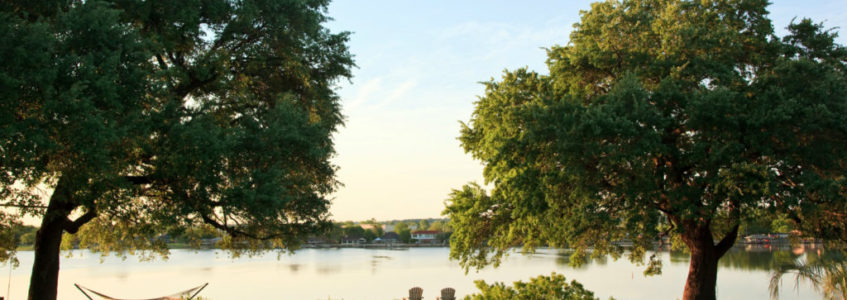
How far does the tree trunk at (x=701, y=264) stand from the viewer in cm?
1647

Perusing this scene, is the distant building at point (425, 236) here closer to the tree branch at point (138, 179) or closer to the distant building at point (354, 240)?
the distant building at point (354, 240)

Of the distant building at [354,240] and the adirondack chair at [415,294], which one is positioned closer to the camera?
the adirondack chair at [415,294]

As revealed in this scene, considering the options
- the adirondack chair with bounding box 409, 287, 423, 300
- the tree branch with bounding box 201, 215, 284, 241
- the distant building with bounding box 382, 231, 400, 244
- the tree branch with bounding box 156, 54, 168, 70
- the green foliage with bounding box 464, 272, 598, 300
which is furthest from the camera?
the distant building with bounding box 382, 231, 400, 244

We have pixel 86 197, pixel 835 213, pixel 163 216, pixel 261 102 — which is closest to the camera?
pixel 86 197

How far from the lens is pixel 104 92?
35.1ft

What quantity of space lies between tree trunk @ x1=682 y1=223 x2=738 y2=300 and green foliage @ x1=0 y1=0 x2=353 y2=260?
35.2ft

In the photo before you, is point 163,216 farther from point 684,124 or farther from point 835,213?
point 835,213

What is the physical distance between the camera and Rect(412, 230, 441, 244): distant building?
156100 millimetres

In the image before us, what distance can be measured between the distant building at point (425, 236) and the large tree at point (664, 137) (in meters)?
137

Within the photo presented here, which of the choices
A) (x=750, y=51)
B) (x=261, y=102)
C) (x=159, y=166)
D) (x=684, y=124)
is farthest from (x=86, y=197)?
(x=750, y=51)

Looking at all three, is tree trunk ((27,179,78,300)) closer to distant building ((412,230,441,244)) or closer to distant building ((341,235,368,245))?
distant building ((341,235,368,245))

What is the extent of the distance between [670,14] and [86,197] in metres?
15.6

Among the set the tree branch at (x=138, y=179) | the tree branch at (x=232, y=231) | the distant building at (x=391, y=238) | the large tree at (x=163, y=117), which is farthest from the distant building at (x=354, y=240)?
the tree branch at (x=138, y=179)

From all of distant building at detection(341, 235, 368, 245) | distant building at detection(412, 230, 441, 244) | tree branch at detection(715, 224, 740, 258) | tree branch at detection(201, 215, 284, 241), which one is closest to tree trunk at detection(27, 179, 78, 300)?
tree branch at detection(201, 215, 284, 241)
